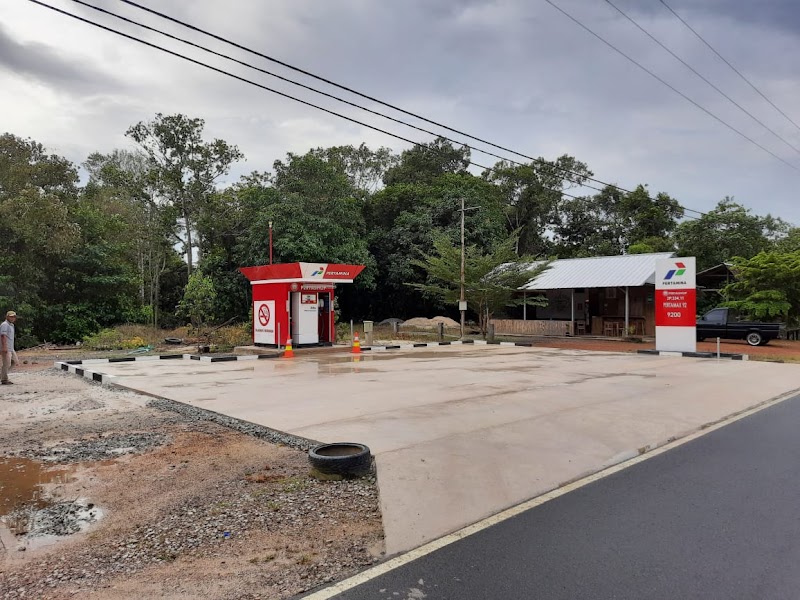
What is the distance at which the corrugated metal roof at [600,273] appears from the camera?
82.5 feet

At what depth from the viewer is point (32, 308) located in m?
21.6

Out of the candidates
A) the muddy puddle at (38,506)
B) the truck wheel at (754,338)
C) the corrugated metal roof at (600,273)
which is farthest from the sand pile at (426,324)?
the muddy puddle at (38,506)

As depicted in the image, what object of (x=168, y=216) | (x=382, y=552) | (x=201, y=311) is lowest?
(x=382, y=552)

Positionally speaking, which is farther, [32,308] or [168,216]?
[168,216]

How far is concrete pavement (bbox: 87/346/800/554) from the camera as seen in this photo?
16.6ft

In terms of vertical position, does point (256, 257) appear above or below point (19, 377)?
above

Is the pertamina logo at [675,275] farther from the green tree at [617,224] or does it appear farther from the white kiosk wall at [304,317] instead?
the green tree at [617,224]

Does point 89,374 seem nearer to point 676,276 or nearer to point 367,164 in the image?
point 676,276

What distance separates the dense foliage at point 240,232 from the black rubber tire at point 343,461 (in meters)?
16.4

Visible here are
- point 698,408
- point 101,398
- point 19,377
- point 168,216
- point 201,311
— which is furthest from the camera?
point 168,216

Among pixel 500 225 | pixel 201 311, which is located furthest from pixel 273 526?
pixel 500 225

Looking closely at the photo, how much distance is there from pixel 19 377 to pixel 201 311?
8.32 meters

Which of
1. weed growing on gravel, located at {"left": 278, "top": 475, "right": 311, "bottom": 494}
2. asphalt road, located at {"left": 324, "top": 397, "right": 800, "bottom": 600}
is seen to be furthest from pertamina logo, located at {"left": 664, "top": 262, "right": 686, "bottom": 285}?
weed growing on gravel, located at {"left": 278, "top": 475, "right": 311, "bottom": 494}

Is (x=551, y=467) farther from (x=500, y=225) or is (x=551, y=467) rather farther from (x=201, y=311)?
(x=500, y=225)
